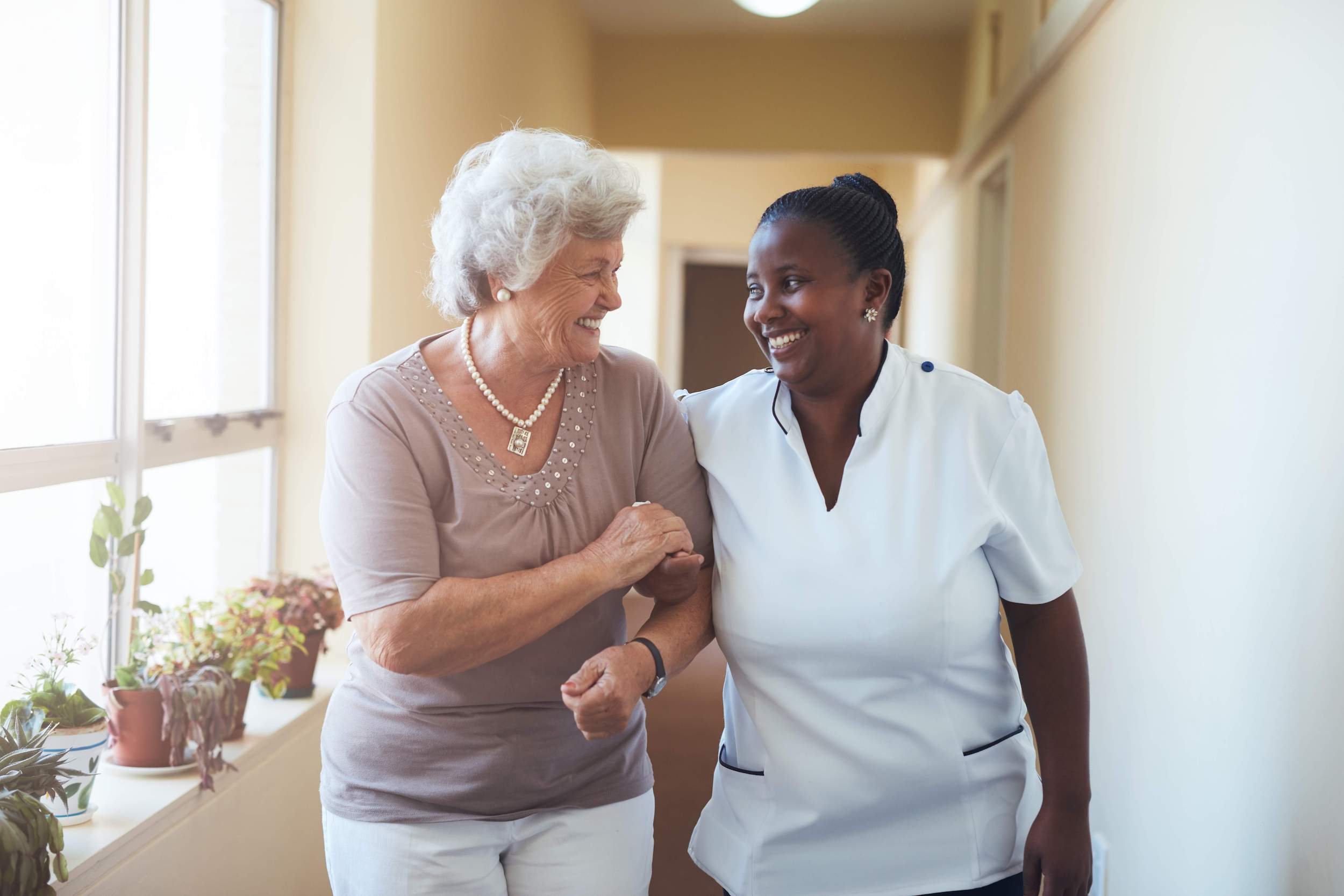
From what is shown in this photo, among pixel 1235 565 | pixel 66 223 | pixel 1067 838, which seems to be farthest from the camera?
pixel 66 223

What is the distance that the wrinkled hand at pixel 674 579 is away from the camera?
1.42 m

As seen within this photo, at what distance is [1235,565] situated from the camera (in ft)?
5.91

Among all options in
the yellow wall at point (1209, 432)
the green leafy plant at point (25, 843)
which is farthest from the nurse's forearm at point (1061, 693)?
the green leafy plant at point (25, 843)

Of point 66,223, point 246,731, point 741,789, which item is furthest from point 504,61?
point 741,789

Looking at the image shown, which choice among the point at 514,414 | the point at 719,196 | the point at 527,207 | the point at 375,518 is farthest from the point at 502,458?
the point at 719,196

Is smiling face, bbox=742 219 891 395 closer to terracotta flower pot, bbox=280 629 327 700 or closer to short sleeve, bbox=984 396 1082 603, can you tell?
short sleeve, bbox=984 396 1082 603

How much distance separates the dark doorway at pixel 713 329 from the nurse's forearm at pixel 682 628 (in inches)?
354

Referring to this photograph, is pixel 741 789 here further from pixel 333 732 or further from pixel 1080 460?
pixel 1080 460

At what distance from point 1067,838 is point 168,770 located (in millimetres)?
1676

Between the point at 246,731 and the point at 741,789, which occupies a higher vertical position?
the point at 741,789

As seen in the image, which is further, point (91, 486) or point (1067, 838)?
point (91, 486)

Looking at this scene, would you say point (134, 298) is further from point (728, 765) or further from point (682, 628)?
point (728, 765)

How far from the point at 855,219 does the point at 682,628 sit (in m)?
0.60

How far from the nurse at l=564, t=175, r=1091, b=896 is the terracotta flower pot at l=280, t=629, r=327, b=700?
150 centimetres
